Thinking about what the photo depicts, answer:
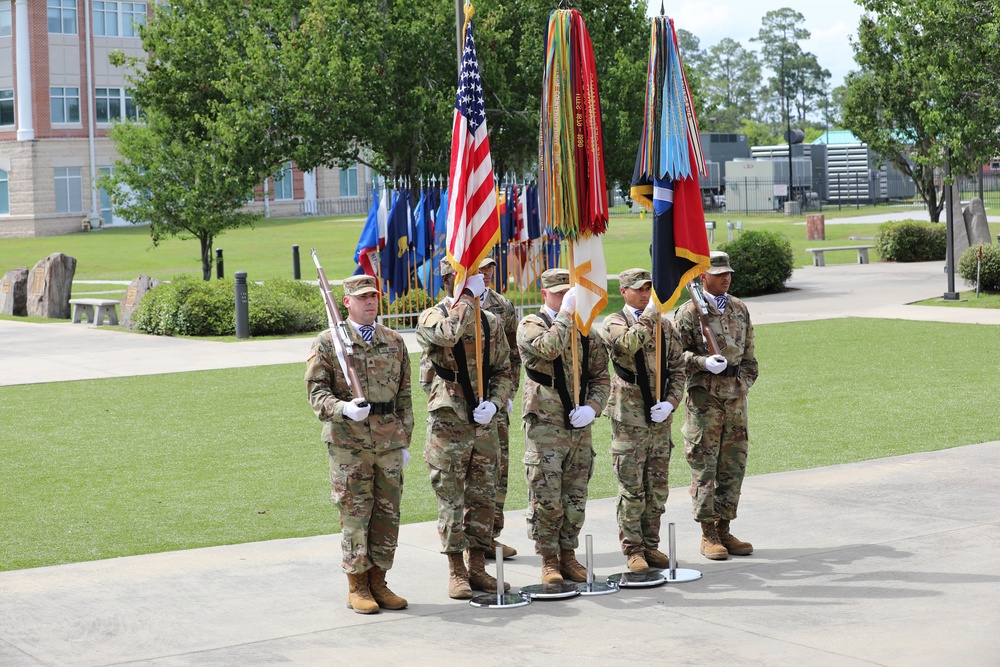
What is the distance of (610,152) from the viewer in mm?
26609

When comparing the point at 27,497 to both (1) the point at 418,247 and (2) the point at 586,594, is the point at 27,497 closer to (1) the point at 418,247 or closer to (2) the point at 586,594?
(2) the point at 586,594

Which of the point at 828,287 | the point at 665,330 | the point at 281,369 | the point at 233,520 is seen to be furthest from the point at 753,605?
the point at 828,287

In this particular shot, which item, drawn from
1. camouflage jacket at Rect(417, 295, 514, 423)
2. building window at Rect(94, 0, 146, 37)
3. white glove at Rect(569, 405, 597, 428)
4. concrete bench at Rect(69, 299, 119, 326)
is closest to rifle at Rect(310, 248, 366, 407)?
camouflage jacket at Rect(417, 295, 514, 423)

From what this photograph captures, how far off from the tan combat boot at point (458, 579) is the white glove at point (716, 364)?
2.01 m

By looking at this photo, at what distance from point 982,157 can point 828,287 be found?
558cm

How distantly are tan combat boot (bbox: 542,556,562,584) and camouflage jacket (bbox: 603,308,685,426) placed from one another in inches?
39.1

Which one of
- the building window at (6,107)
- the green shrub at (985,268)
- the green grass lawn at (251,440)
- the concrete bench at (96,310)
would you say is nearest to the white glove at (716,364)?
the green grass lawn at (251,440)

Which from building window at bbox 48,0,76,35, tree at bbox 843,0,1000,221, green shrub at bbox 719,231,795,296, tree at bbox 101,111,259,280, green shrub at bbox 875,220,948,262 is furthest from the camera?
building window at bbox 48,0,76,35

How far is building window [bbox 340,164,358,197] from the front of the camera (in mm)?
75625

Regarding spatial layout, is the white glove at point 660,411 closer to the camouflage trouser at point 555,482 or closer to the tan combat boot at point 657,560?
the camouflage trouser at point 555,482

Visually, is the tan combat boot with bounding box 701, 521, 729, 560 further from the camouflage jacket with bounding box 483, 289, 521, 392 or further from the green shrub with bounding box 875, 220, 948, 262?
the green shrub with bounding box 875, 220, 948, 262

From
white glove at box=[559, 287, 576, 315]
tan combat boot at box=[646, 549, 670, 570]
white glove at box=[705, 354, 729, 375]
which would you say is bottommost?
tan combat boot at box=[646, 549, 670, 570]

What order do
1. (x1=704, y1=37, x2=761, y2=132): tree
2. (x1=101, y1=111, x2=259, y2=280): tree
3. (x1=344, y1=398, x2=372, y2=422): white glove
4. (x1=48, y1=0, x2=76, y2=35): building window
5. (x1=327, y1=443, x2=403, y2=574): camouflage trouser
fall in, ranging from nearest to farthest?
(x1=344, y1=398, x2=372, y2=422): white glove < (x1=327, y1=443, x2=403, y2=574): camouflage trouser < (x1=101, y1=111, x2=259, y2=280): tree < (x1=48, y1=0, x2=76, y2=35): building window < (x1=704, y1=37, x2=761, y2=132): tree

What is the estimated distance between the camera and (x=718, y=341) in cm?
863
